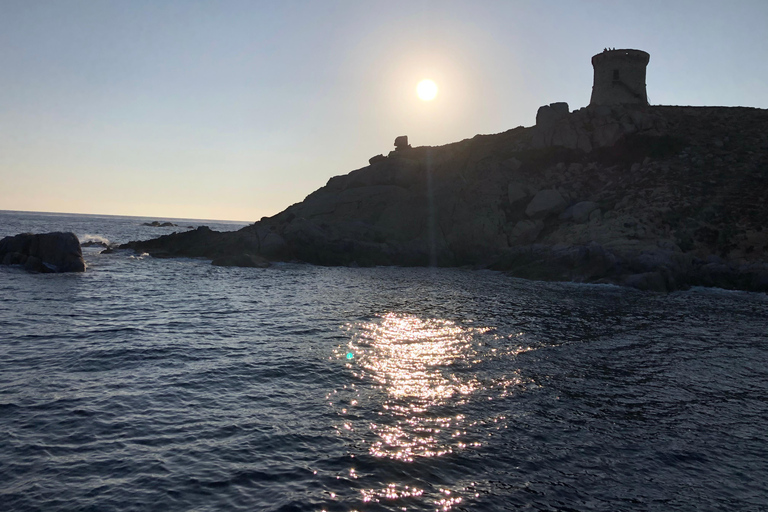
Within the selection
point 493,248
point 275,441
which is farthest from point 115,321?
point 493,248

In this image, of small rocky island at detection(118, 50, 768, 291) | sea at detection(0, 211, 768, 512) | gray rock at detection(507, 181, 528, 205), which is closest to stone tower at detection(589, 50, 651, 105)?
small rocky island at detection(118, 50, 768, 291)

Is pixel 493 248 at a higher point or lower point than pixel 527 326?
higher

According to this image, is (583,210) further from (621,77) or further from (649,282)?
(621,77)

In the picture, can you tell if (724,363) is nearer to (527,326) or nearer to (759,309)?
(527,326)

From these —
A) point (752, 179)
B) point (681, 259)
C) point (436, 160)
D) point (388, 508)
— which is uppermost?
point (436, 160)

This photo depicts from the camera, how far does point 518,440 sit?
12.5 metres

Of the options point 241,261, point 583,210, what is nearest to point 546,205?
point 583,210

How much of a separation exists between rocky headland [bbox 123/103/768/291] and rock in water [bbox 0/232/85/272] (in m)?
14.7

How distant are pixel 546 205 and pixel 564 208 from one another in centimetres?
218

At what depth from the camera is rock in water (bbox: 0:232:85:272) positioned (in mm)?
44125

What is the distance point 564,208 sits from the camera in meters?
58.2

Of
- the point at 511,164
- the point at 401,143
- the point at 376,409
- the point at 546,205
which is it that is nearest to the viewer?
the point at 376,409

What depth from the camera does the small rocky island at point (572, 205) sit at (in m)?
46.0

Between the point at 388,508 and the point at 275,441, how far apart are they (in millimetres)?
4028
